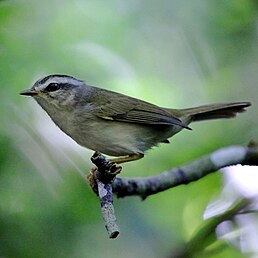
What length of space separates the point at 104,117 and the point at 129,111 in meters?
0.27

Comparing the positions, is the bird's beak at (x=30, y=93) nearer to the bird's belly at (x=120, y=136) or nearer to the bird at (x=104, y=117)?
the bird at (x=104, y=117)

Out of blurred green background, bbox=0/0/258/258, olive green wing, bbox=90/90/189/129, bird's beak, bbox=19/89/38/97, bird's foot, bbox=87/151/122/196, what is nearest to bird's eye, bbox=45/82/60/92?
bird's beak, bbox=19/89/38/97

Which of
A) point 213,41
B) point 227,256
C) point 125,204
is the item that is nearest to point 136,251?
point 125,204

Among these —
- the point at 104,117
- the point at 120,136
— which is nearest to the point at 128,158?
the point at 120,136

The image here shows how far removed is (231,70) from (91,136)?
2.26 metres

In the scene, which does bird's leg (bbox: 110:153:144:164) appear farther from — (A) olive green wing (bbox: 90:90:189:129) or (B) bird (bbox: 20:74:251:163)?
(A) olive green wing (bbox: 90:90:189:129)

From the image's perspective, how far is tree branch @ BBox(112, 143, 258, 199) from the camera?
14.1ft

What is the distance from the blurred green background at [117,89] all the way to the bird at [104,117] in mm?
436

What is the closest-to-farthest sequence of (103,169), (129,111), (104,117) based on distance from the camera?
(103,169) < (104,117) < (129,111)

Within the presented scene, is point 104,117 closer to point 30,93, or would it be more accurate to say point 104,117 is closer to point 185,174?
point 30,93

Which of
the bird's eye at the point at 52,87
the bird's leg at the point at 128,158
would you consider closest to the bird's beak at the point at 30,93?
the bird's eye at the point at 52,87

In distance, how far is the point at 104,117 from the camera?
4.73 m

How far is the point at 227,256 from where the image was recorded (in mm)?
4918

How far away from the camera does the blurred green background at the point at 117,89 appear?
4664 millimetres
